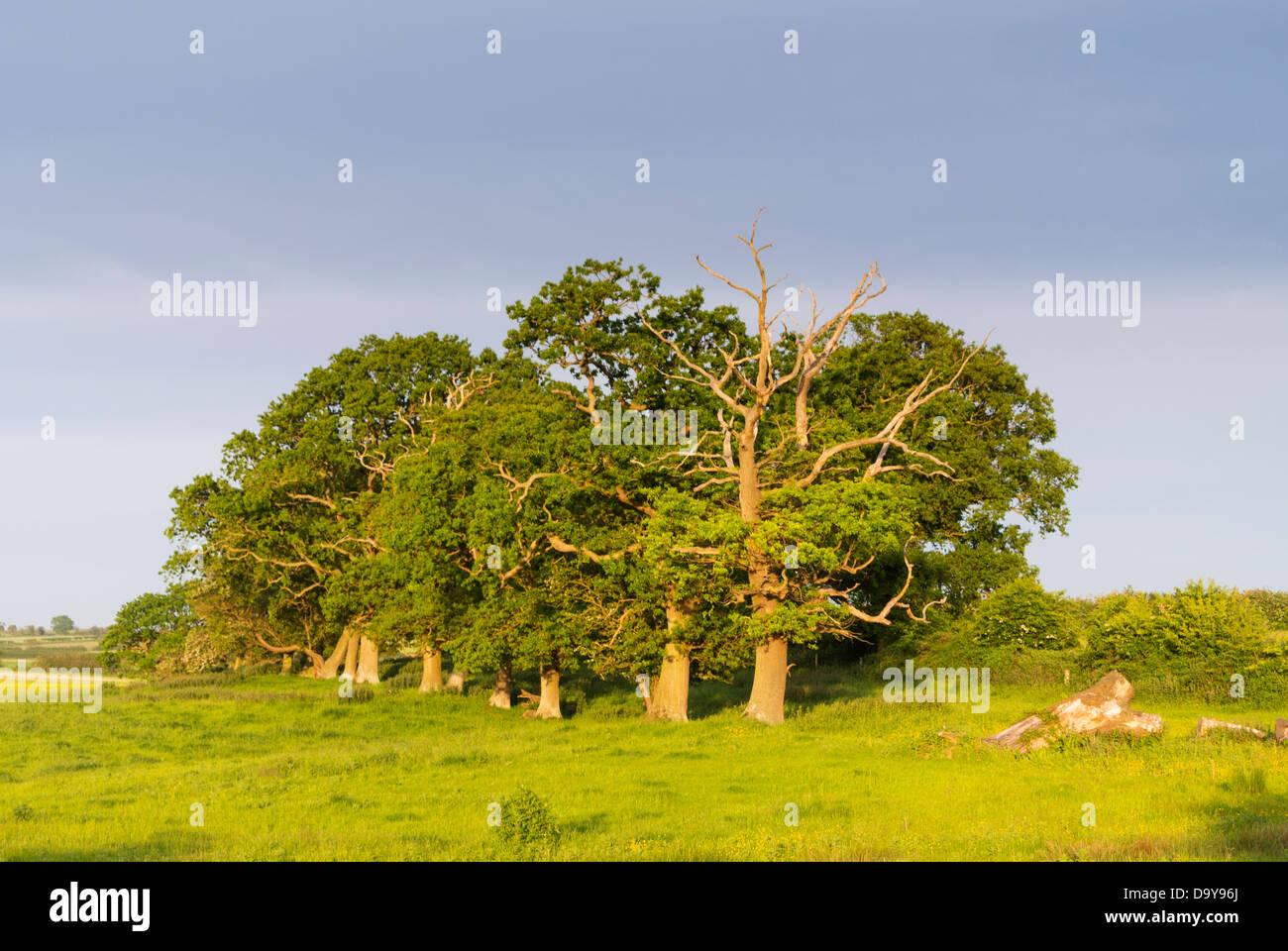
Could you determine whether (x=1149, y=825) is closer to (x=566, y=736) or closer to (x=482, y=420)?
(x=566, y=736)

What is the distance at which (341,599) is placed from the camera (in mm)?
51031

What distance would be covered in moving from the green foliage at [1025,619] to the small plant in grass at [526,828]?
1487 inches

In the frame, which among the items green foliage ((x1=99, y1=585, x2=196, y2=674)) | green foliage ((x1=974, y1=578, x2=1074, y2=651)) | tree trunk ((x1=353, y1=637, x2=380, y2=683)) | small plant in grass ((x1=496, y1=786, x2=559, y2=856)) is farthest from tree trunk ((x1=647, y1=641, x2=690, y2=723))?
green foliage ((x1=99, y1=585, x2=196, y2=674))

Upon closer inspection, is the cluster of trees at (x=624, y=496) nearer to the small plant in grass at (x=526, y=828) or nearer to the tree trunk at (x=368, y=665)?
the tree trunk at (x=368, y=665)

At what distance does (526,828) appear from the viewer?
1599 cm

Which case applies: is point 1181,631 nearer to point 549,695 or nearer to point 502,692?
point 549,695

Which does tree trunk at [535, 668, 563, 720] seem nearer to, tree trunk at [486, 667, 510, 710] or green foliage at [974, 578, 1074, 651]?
tree trunk at [486, 667, 510, 710]

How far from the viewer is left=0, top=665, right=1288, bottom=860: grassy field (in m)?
15.4

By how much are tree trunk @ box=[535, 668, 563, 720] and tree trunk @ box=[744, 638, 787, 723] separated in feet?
34.2

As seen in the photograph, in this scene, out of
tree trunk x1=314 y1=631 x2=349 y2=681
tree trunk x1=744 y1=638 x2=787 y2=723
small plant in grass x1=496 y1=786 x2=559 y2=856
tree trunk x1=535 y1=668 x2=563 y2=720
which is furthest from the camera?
tree trunk x1=314 y1=631 x2=349 y2=681

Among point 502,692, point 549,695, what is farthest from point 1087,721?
point 502,692
